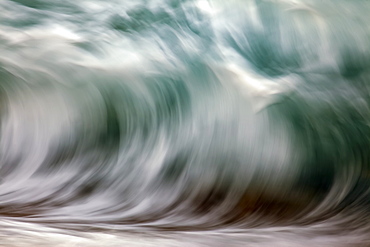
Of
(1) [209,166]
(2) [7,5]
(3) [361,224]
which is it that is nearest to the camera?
(3) [361,224]

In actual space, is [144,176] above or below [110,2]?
below

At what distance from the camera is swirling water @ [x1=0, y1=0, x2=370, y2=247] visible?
838mm

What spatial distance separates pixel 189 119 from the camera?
3.27 ft

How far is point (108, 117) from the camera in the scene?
0.99m

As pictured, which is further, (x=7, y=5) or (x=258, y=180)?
(x=7, y=5)

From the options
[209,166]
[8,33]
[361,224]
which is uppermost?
[8,33]

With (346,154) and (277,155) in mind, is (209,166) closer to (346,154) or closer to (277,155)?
(277,155)

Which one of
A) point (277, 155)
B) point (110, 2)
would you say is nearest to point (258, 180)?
point (277, 155)

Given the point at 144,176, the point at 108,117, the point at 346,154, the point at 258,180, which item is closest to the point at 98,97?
the point at 108,117

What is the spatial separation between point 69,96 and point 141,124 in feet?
0.44

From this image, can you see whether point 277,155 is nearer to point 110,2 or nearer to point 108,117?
point 108,117

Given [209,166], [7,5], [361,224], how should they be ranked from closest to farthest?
[361,224] < [209,166] < [7,5]

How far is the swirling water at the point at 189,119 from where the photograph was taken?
84 cm

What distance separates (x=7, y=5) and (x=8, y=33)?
0.20 ft
